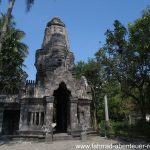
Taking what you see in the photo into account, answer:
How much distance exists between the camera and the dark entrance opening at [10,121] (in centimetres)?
2083

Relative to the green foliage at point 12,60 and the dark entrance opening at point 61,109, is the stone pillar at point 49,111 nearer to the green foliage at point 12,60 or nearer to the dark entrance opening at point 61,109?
the dark entrance opening at point 61,109

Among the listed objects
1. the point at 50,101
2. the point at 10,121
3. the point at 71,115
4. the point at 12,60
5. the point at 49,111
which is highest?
the point at 12,60

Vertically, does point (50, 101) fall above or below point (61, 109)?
above

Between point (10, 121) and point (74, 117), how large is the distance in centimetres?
740

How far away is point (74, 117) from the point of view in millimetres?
17844

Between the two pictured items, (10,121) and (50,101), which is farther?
(10,121)

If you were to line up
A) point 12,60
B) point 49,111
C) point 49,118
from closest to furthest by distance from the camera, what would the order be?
point 49,118
point 49,111
point 12,60

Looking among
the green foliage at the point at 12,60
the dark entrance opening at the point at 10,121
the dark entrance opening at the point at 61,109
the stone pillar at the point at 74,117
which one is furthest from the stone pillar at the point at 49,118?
the green foliage at the point at 12,60

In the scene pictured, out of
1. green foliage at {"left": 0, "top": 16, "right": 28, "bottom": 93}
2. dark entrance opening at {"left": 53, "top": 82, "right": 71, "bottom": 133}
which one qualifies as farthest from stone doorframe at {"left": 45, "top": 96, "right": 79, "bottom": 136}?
green foliage at {"left": 0, "top": 16, "right": 28, "bottom": 93}

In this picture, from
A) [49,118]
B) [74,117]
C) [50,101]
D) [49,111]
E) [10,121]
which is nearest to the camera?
[49,118]

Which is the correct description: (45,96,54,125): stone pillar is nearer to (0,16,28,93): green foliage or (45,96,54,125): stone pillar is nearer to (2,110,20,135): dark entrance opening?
(2,110,20,135): dark entrance opening

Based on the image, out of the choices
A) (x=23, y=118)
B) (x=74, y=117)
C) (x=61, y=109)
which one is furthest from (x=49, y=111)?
(x=61, y=109)

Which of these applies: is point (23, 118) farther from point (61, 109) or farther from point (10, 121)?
point (61, 109)

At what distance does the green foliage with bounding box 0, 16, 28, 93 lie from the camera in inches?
1065
